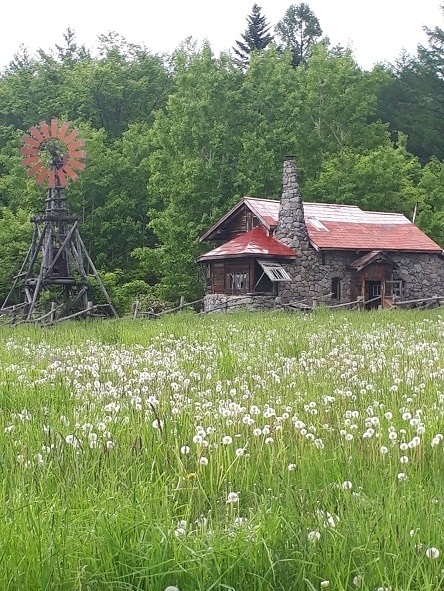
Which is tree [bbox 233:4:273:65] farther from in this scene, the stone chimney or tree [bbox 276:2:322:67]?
the stone chimney

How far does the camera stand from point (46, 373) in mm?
8711

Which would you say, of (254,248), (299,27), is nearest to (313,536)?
(254,248)

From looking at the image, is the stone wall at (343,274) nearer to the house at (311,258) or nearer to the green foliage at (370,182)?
the house at (311,258)

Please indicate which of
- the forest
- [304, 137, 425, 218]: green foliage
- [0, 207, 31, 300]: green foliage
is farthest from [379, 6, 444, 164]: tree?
[0, 207, 31, 300]: green foliage

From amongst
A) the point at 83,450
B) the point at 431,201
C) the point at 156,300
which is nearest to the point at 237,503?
the point at 83,450

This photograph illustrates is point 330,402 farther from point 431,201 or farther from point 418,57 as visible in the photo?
point 418,57

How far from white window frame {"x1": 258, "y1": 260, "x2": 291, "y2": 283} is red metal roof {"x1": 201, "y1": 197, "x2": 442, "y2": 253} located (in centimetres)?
225

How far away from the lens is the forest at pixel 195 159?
143 feet

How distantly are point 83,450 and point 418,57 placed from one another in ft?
212

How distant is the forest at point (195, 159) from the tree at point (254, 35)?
1448cm

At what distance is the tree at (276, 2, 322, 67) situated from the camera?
258 ft

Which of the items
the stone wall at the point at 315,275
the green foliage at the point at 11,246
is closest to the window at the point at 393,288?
the stone wall at the point at 315,275

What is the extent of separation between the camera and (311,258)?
35.3 meters

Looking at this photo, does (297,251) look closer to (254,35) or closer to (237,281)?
(237,281)
